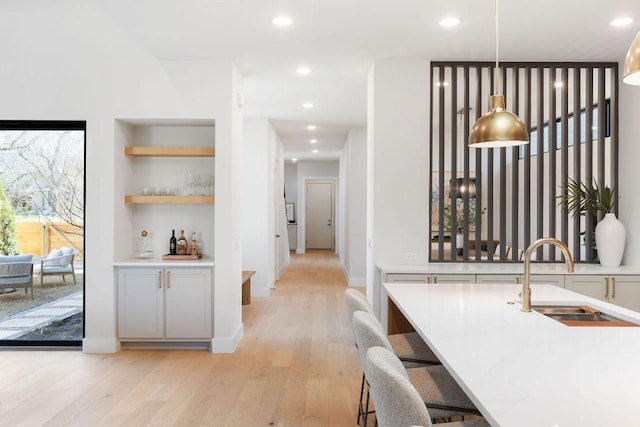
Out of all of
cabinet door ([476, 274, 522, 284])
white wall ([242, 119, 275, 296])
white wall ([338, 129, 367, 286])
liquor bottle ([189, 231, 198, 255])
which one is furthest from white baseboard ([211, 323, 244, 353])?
white wall ([338, 129, 367, 286])

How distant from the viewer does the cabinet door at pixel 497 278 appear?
423cm

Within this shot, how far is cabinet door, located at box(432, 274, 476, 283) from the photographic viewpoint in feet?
13.9

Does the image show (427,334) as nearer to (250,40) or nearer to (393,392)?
(393,392)

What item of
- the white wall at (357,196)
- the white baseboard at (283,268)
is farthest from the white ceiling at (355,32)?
the white baseboard at (283,268)

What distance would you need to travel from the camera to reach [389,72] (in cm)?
478

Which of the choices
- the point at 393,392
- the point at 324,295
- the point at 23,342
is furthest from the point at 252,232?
the point at 393,392

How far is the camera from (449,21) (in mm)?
→ 3779

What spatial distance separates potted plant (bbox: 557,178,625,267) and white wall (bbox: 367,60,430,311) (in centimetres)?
132

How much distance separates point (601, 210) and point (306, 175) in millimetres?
10575

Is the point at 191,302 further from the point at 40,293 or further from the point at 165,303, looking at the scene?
the point at 40,293

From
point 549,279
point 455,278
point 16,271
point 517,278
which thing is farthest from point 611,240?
point 16,271

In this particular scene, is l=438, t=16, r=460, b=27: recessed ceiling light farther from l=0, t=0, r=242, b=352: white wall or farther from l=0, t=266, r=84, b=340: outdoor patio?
l=0, t=266, r=84, b=340: outdoor patio

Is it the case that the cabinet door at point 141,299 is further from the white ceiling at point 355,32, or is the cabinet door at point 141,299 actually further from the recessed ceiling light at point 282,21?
Answer: the recessed ceiling light at point 282,21

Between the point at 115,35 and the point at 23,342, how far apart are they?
2.91m
